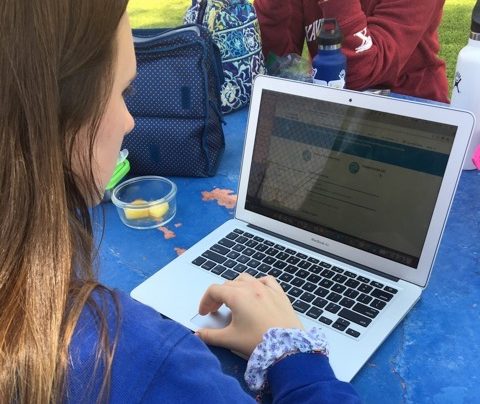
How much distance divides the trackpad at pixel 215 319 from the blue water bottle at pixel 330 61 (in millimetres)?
554

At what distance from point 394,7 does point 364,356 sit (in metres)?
1.00

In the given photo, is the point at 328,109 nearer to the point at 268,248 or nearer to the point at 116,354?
the point at 268,248

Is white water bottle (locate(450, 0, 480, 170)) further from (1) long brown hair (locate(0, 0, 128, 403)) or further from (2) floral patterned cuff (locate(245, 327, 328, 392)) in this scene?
(1) long brown hair (locate(0, 0, 128, 403))

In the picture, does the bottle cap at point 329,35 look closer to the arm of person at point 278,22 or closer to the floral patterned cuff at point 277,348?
the arm of person at point 278,22

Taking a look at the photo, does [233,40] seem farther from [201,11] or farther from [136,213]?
[136,213]

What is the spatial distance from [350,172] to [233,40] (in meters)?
0.60

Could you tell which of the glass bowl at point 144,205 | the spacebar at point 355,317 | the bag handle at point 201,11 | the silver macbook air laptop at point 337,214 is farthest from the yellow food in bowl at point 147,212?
the bag handle at point 201,11

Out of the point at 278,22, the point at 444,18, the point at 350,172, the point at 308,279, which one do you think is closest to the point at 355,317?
the point at 308,279

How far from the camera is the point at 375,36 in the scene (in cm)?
136

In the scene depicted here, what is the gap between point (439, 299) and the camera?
771 millimetres

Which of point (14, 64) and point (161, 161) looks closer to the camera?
point (14, 64)

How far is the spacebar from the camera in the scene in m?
0.71

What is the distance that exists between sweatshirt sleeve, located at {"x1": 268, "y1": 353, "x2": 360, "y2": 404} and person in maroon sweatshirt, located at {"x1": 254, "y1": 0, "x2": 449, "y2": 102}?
0.89m

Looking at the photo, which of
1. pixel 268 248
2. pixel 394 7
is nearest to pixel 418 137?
pixel 268 248
